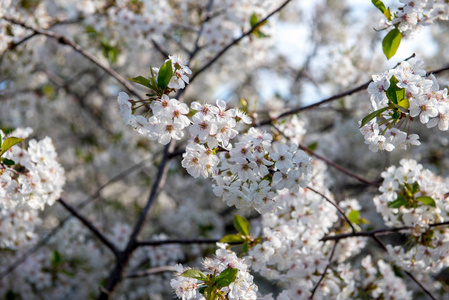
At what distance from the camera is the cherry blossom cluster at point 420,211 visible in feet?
7.18

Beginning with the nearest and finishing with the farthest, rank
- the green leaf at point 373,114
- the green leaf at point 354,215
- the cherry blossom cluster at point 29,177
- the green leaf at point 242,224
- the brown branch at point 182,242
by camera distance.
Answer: the green leaf at point 373,114 < the cherry blossom cluster at point 29,177 < the green leaf at point 242,224 < the brown branch at point 182,242 < the green leaf at point 354,215

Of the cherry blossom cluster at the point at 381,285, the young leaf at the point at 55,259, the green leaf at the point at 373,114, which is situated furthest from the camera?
the young leaf at the point at 55,259

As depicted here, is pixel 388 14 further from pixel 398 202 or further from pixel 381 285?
pixel 381 285

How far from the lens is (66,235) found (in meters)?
3.98

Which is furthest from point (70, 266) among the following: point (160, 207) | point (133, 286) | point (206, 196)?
point (160, 207)

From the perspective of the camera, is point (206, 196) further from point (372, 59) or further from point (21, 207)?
point (21, 207)

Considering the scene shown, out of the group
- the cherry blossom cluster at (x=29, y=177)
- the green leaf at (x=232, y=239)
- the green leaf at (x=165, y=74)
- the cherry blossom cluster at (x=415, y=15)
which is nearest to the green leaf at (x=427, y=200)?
the cherry blossom cluster at (x=415, y=15)

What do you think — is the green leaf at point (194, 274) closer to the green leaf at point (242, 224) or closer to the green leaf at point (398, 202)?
the green leaf at point (242, 224)

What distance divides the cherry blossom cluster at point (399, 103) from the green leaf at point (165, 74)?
0.86 metres

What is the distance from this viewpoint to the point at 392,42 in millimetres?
1999

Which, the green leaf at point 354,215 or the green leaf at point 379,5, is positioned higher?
the green leaf at point 379,5

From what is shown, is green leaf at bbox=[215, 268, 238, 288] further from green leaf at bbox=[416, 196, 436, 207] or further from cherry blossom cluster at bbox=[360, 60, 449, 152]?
green leaf at bbox=[416, 196, 436, 207]

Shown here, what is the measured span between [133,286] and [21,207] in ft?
11.3

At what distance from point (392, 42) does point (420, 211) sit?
101 cm
